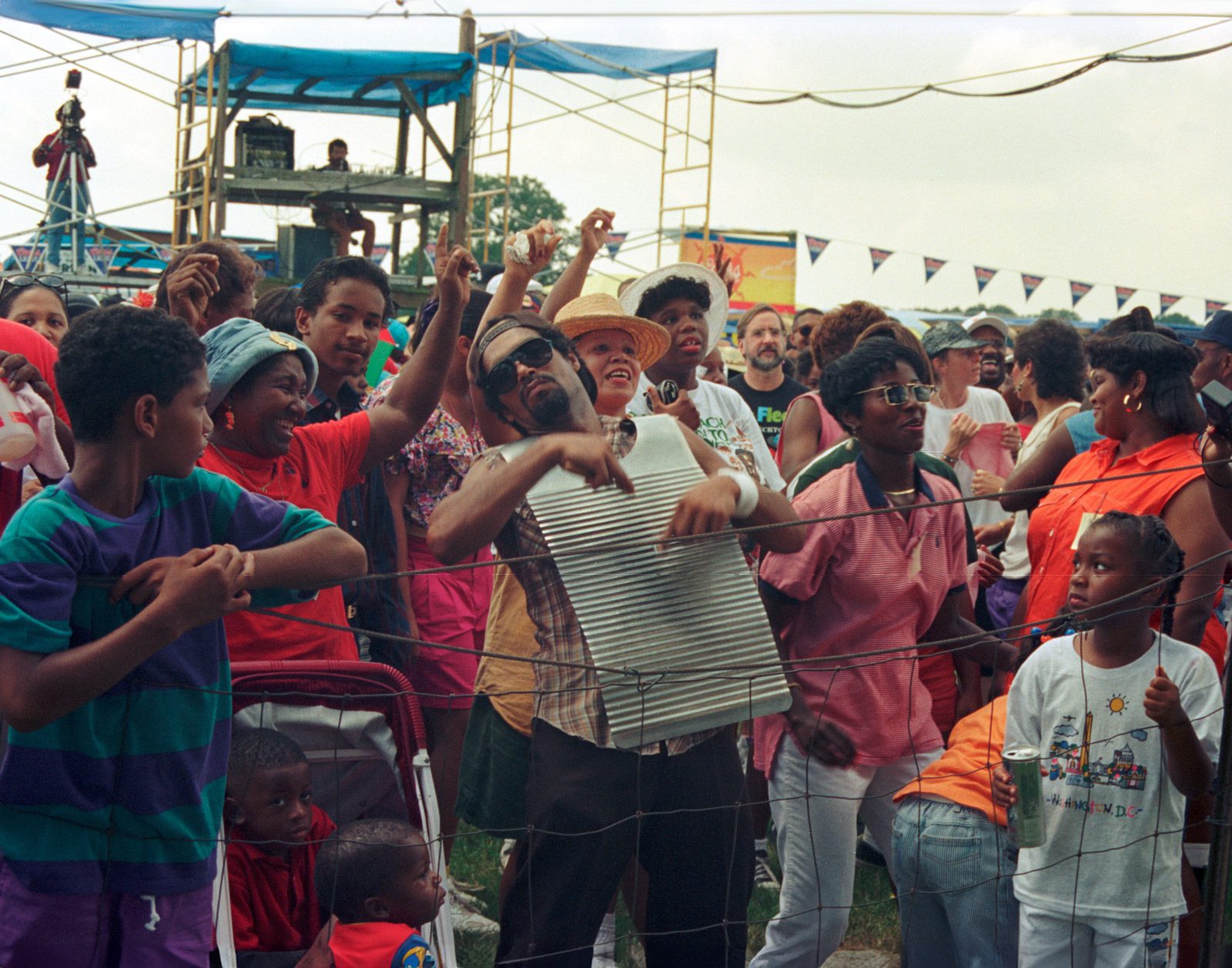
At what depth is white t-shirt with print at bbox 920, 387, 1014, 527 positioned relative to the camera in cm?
552

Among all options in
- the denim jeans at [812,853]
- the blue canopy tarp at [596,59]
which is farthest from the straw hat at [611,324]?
the blue canopy tarp at [596,59]

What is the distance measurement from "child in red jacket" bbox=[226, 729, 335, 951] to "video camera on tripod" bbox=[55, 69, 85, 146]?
10.5 metres

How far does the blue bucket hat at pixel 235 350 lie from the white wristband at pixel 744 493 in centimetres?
112

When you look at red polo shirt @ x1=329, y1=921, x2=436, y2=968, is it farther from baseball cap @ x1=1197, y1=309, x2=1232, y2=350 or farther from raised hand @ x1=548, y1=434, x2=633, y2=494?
baseball cap @ x1=1197, y1=309, x2=1232, y2=350

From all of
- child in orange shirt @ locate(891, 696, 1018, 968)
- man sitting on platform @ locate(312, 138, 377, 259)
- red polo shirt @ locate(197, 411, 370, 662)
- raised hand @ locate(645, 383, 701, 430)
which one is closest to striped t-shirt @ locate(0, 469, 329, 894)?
red polo shirt @ locate(197, 411, 370, 662)

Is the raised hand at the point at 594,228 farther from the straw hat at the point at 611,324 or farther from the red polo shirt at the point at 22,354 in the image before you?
the red polo shirt at the point at 22,354

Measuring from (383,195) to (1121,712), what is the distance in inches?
488

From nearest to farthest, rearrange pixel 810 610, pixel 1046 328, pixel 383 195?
1. pixel 810 610
2. pixel 1046 328
3. pixel 383 195

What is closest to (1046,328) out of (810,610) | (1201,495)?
(1201,495)

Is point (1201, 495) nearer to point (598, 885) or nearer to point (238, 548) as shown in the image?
point (598, 885)

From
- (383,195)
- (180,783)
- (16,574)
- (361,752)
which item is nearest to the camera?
(16,574)

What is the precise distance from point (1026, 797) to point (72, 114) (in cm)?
1130

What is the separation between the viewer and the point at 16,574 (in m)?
2.17

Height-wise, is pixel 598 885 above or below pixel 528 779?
below
